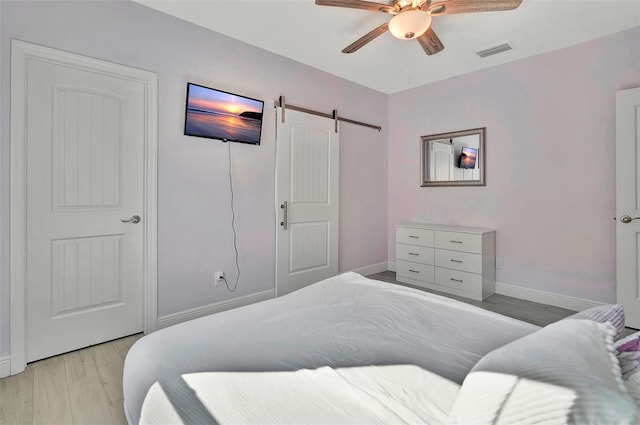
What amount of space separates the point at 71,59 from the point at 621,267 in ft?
Answer: 15.3

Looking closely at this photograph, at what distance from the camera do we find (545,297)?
3.30 metres

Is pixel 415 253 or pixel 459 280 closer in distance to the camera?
pixel 459 280

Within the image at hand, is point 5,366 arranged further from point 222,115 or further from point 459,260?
point 459,260

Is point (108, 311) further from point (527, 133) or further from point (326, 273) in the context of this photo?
point (527, 133)

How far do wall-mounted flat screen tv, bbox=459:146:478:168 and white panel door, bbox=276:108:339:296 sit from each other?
157 cm

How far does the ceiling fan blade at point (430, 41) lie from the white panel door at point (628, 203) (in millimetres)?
1723

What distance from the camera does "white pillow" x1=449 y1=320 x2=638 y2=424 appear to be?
22.0 inches

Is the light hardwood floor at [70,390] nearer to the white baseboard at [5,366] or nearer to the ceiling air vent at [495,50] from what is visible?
the white baseboard at [5,366]

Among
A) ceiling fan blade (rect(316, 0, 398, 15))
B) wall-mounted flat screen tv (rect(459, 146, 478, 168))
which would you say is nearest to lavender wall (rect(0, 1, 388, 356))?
ceiling fan blade (rect(316, 0, 398, 15))

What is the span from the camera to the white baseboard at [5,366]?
76.4 inches

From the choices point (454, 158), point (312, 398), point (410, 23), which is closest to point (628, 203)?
point (454, 158)

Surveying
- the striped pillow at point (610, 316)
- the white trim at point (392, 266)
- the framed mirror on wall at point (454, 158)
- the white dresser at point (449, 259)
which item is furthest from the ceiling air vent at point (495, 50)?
the striped pillow at point (610, 316)

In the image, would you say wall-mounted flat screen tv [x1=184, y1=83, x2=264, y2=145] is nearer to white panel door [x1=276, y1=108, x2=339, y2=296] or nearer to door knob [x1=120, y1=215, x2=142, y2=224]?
white panel door [x1=276, y1=108, x2=339, y2=296]

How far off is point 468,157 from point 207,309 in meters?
3.40
